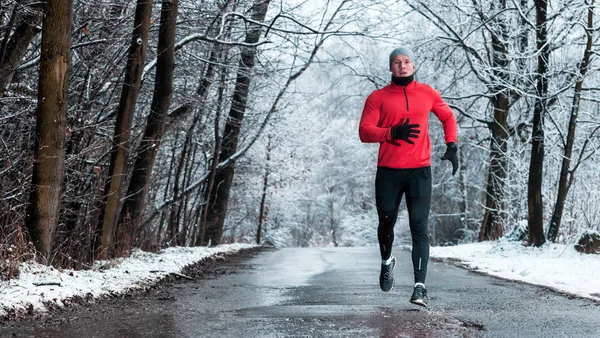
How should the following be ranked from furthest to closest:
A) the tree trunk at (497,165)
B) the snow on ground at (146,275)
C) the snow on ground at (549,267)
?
the tree trunk at (497,165)
the snow on ground at (549,267)
the snow on ground at (146,275)

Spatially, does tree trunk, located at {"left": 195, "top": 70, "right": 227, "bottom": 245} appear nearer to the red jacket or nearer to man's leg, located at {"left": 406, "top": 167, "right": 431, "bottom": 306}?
the red jacket

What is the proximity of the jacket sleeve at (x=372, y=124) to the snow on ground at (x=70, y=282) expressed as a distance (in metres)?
2.57

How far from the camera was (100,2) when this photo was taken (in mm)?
10102

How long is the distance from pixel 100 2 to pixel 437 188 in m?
33.7

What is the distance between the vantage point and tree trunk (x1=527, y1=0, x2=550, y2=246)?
15617 mm

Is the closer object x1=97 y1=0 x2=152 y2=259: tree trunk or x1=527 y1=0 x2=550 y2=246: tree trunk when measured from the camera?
x1=97 y1=0 x2=152 y2=259: tree trunk

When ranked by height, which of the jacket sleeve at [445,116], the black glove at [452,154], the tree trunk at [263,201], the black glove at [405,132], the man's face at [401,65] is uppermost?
the man's face at [401,65]

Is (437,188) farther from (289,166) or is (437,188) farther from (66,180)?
(66,180)

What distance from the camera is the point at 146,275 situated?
8766 mm

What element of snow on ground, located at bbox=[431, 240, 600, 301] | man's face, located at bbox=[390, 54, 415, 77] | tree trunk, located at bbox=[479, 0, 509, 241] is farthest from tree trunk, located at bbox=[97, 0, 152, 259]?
tree trunk, located at bbox=[479, 0, 509, 241]

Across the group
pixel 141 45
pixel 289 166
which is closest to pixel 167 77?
pixel 141 45

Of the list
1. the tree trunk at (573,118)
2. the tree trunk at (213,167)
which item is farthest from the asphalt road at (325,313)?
the tree trunk at (213,167)

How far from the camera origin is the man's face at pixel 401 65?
648 centimetres

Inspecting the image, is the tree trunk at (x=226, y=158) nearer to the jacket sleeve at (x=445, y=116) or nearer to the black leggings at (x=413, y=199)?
the jacket sleeve at (x=445, y=116)
